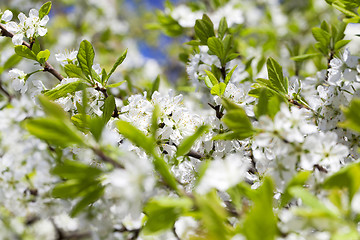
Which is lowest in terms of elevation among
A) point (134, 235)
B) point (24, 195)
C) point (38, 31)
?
point (134, 235)

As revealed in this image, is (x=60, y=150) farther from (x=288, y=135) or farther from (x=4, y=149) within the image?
(x=288, y=135)

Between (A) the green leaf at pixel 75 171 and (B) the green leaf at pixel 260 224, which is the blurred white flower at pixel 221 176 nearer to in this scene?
(B) the green leaf at pixel 260 224

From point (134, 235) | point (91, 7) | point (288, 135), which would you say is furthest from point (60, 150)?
point (91, 7)

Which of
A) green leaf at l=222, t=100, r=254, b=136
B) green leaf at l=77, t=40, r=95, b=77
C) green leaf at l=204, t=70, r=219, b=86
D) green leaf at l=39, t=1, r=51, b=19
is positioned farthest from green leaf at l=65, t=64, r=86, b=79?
green leaf at l=222, t=100, r=254, b=136

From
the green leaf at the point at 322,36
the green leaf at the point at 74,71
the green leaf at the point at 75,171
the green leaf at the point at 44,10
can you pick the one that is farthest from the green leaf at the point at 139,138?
the green leaf at the point at 322,36

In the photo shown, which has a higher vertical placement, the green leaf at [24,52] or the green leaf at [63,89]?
the green leaf at [24,52]

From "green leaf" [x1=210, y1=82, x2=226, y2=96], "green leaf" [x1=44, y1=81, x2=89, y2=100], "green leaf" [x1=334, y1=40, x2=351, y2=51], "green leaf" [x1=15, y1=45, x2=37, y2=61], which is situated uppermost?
"green leaf" [x1=15, y1=45, x2=37, y2=61]

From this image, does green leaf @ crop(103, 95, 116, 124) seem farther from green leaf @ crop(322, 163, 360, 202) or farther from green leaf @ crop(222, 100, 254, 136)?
green leaf @ crop(322, 163, 360, 202)
